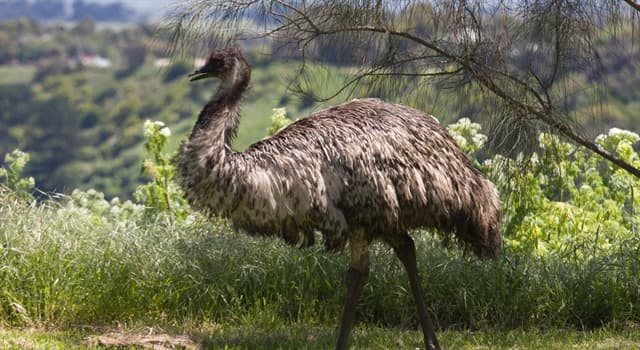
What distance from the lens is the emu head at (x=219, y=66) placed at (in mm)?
5133

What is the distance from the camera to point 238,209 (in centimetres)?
500

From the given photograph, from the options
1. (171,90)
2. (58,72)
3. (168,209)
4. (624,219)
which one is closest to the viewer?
(624,219)

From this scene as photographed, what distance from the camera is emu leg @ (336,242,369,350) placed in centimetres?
539

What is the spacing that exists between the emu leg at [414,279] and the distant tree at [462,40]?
3.58ft

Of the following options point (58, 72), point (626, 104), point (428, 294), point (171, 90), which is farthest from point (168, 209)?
point (58, 72)

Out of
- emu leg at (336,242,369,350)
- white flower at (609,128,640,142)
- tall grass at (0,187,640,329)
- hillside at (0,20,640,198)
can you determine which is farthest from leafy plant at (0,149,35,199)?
hillside at (0,20,640,198)

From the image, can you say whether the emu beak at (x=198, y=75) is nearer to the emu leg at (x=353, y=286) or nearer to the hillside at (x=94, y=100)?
the emu leg at (x=353, y=286)

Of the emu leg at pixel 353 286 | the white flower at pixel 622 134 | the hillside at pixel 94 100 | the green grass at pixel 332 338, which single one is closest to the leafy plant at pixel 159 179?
the green grass at pixel 332 338

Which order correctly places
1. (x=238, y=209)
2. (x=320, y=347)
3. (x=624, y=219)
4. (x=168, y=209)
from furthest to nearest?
1. (x=168, y=209)
2. (x=624, y=219)
3. (x=320, y=347)
4. (x=238, y=209)

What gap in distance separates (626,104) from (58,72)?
6755 cm

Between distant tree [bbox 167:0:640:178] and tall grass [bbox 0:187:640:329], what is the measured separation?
33.3 inches

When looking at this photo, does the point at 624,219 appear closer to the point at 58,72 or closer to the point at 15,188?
the point at 15,188

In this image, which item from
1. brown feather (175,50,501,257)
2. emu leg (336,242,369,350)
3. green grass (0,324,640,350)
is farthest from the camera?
green grass (0,324,640,350)

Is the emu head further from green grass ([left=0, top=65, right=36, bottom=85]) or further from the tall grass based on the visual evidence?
green grass ([left=0, top=65, right=36, bottom=85])
